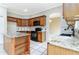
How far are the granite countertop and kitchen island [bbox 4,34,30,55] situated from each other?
0.46 meters

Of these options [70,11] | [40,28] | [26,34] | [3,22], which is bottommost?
[26,34]

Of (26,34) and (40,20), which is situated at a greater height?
(40,20)

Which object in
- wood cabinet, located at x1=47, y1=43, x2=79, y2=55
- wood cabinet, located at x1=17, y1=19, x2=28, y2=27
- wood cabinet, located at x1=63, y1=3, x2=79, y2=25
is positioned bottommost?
wood cabinet, located at x1=47, y1=43, x2=79, y2=55

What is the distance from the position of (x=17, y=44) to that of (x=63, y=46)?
2.80 ft

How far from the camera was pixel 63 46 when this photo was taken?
1891 millimetres

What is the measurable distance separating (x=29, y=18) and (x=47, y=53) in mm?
723

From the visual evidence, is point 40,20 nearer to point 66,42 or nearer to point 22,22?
point 22,22

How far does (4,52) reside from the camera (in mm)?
1934

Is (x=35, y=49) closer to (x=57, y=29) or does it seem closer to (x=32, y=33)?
(x=32, y=33)

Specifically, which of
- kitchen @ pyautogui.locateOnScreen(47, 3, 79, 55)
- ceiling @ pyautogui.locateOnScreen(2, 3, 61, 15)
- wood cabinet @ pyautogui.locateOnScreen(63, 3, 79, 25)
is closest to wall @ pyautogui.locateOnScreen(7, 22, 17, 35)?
ceiling @ pyautogui.locateOnScreen(2, 3, 61, 15)

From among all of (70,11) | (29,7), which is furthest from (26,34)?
(70,11)

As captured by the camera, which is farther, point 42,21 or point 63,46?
point 42,21

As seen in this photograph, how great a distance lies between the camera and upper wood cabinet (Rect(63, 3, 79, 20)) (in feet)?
6.34

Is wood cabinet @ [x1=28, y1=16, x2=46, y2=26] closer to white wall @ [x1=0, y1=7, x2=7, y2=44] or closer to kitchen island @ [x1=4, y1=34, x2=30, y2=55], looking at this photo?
kitchen island @ [x1=4, y1=34, x2=30, y2=55]
